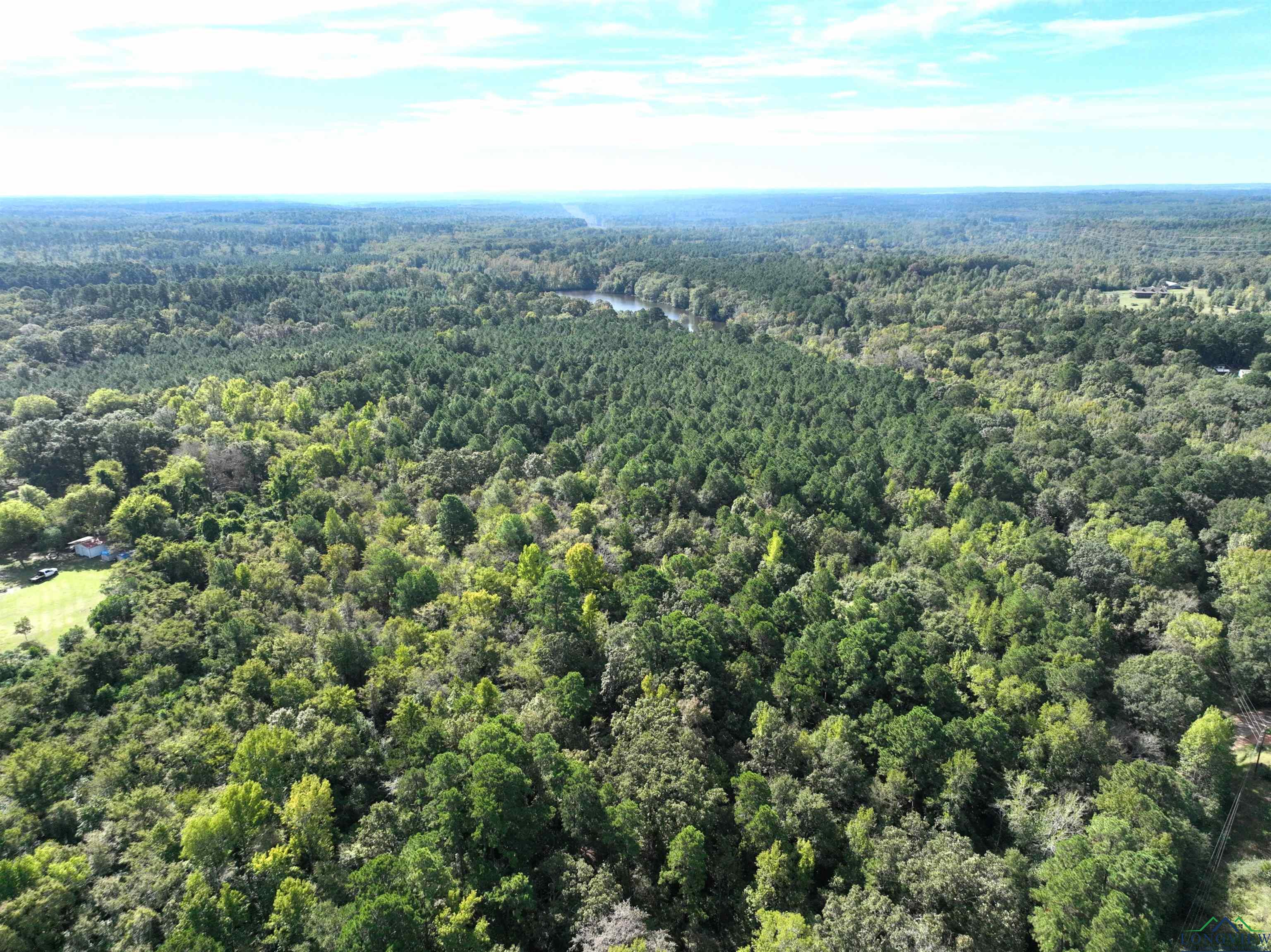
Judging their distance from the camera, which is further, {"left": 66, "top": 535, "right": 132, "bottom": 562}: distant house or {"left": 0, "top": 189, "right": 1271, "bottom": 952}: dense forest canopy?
{"left": 66, "top": 535, "right": 132, "bottom": 562}: distant house

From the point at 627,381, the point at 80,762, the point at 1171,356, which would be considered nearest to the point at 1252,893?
the point at 80,762

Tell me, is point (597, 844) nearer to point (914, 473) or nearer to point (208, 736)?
point (208, 736)

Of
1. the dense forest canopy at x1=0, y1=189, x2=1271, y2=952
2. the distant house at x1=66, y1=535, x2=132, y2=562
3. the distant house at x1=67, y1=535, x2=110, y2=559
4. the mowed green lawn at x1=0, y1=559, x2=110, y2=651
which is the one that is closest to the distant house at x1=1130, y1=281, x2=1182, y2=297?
the dense forest canopy at x1=0, y1=189, x2=1271, y2=952

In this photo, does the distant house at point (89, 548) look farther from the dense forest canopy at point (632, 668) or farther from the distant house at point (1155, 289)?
the distant house at point (1155, 289)

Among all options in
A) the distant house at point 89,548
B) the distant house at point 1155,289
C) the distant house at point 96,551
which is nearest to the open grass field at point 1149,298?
the distant house at point 1155,289

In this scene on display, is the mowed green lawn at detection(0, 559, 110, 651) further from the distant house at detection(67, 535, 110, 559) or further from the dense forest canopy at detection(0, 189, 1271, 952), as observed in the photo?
the dense forest canopy at detection(0, 189, 1271, 952)

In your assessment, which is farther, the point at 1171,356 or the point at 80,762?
the point at 1171,356
